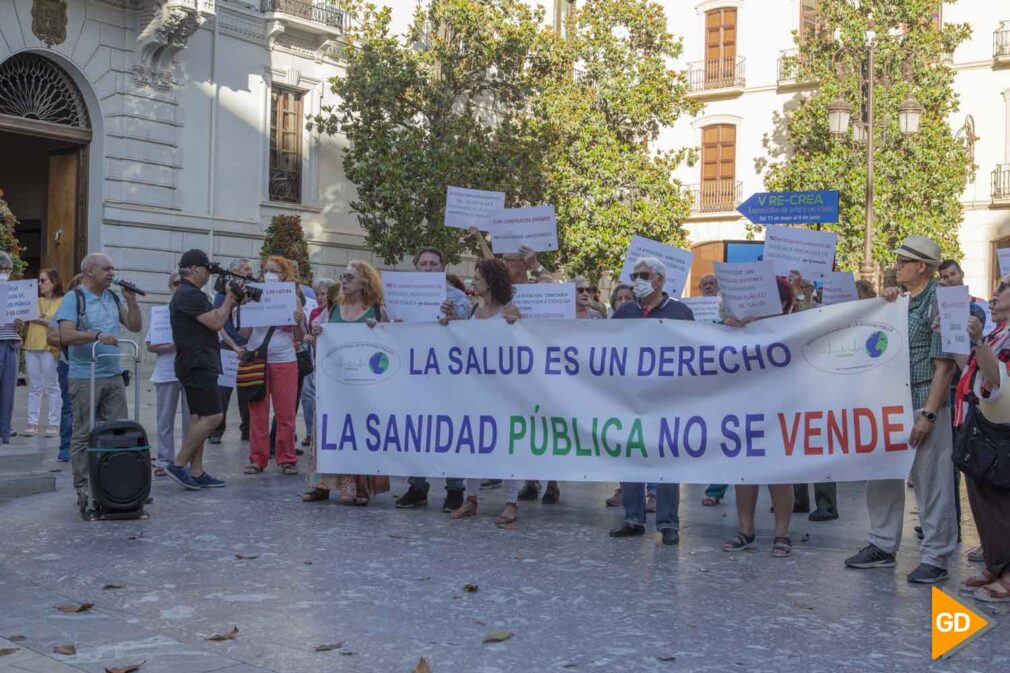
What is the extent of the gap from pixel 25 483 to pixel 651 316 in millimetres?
5201

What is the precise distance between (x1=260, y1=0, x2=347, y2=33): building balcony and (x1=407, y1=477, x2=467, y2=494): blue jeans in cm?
1965

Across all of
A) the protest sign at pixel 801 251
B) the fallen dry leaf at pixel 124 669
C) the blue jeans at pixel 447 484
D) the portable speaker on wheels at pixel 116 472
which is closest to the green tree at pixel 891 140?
the protest sign at pixel 801 251

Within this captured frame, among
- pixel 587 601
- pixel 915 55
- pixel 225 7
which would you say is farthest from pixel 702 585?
pixel 915 55

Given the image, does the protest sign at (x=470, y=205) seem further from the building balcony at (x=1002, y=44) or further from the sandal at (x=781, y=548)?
the building balcony at (x=1002, y=44)

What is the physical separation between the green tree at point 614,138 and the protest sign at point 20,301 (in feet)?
65.8

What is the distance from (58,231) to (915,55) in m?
23.3

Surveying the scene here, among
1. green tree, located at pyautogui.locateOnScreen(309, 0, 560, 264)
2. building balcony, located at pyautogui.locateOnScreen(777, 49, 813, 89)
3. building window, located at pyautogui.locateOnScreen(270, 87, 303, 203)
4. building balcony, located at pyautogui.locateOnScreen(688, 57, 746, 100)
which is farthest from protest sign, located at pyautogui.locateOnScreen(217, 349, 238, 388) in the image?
building balcony, located at pyautogui.locateOnScreen(688, 57, 746, 100)

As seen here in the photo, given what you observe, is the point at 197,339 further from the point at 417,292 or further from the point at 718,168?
the point at 718,168

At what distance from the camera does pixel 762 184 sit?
39.7m

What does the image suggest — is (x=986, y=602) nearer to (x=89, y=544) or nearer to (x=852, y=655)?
(x=852, y=655)

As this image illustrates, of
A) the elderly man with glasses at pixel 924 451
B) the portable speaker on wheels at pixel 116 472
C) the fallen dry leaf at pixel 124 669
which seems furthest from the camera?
the portable speaker on wheels at pixel 116 472

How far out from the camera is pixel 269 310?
10.7 m

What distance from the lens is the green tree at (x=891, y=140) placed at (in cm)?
3303

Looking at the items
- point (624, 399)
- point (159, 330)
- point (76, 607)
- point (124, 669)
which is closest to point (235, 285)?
point (159, 330)
